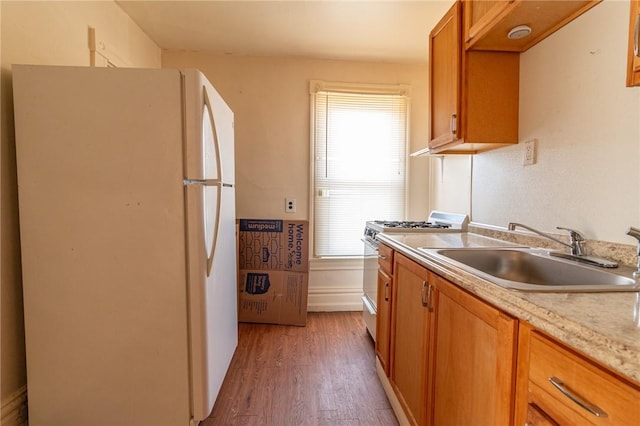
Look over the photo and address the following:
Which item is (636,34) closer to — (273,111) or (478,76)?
(478,76)

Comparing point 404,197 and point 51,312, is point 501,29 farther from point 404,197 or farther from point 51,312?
point 51,312

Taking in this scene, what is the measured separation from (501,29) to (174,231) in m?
1.79

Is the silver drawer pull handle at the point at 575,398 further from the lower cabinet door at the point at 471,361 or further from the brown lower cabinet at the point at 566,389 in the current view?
the lower cabinet door at the point at 471,361

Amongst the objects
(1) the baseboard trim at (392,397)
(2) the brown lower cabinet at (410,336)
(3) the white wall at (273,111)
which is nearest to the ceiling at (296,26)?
(3) the white wall at (273,111)

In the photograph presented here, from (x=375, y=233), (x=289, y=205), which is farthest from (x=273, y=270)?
(x=375, y=233)

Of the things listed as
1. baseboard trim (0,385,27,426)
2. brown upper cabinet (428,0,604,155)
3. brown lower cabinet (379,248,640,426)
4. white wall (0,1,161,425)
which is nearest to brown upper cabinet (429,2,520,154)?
brown upper cabinet (428,0,604,155)

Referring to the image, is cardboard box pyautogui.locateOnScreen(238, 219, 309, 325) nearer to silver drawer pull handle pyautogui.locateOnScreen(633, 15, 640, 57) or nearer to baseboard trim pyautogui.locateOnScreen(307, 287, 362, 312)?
baseboard trim pyautogui.locateOnScreen(307, 287, 362, 312)

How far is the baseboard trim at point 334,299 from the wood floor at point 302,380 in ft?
1.22

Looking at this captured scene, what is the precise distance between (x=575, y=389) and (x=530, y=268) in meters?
0.90

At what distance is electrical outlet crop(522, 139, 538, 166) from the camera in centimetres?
163

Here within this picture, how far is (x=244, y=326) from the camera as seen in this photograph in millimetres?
2781

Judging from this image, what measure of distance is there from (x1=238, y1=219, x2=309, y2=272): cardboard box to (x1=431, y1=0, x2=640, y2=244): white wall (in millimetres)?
1625

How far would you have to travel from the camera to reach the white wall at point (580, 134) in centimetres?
118

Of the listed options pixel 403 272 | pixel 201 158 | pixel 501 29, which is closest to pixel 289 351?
pixel 403 272
